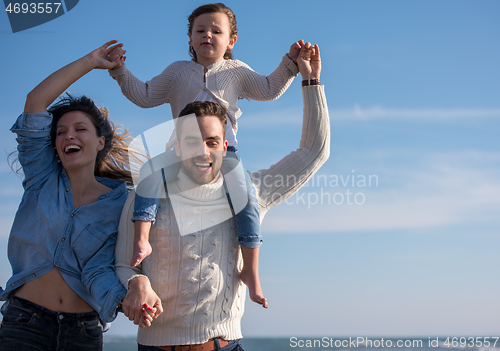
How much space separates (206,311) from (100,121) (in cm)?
145

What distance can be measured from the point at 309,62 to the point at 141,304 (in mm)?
1728

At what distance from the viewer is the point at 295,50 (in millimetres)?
3186

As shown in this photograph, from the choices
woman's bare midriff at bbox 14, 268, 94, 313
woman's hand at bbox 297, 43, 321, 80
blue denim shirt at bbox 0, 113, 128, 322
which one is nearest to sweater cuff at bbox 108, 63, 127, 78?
blue denim shirt at bbox 0, 113, 128, 322

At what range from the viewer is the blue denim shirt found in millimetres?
2729

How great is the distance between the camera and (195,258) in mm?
2574

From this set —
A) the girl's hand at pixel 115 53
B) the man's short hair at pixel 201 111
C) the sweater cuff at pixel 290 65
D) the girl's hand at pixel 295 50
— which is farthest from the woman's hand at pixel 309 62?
the girl's hand at pixel 115 53

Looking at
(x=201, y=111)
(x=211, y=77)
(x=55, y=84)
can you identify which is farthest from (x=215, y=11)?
(x=55, y=84)

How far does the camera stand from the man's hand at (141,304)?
2.31 metres

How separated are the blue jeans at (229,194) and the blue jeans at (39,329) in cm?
76

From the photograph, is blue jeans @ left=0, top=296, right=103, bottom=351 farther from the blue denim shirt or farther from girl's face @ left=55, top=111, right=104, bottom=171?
girl's face @ left=55, top=111, right=104, bottom=171

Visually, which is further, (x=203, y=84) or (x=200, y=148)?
(x=203, y=84)

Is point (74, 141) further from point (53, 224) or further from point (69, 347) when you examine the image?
point (69, 347)

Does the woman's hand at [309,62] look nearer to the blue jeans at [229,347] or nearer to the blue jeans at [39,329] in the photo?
the blue jeans at [229,347]

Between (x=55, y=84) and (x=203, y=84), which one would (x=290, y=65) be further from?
(x=55, y=84)
